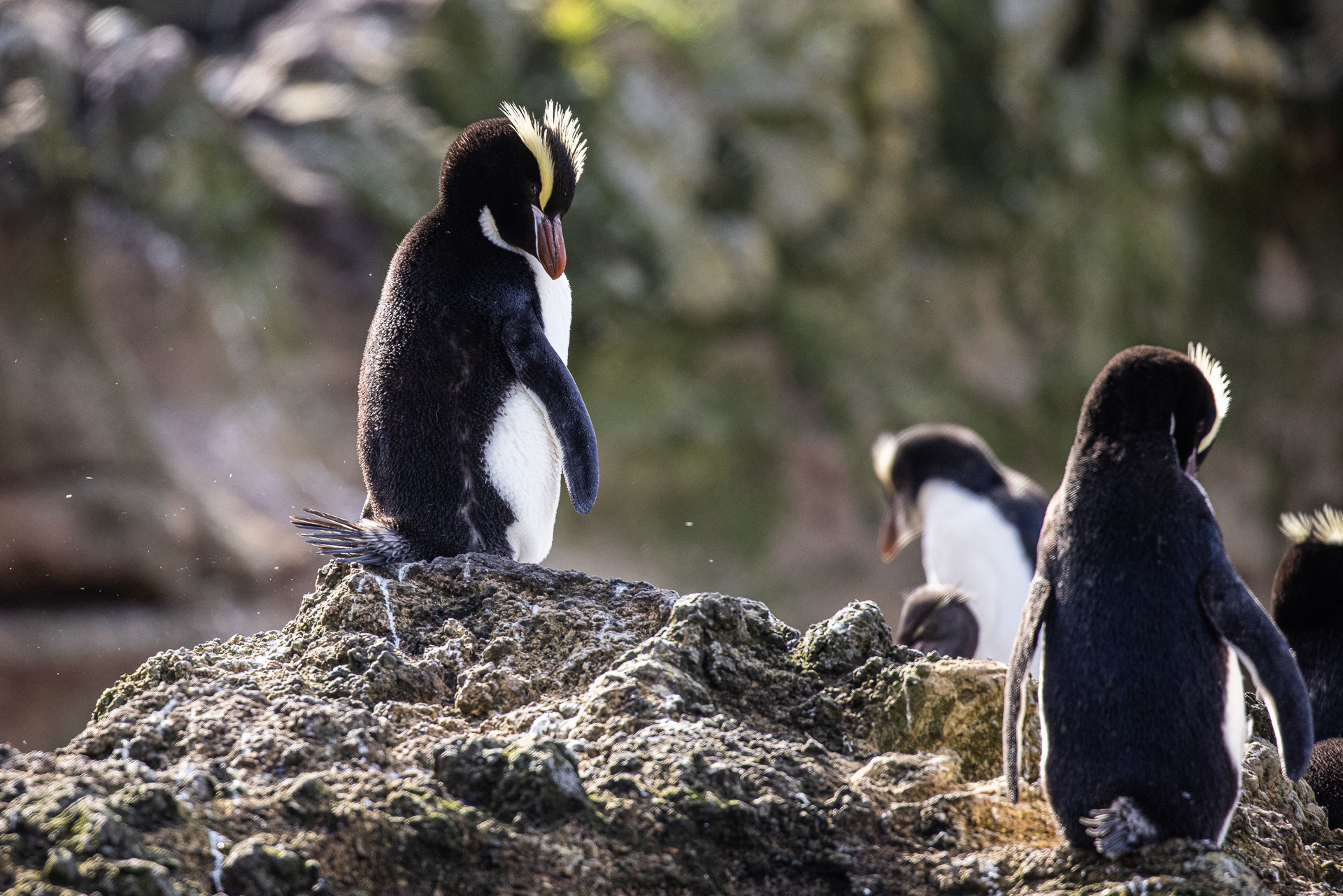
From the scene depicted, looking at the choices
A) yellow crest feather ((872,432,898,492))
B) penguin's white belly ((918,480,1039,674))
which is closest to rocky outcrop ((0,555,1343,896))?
penguin's white belly ((918,480,1039,674))

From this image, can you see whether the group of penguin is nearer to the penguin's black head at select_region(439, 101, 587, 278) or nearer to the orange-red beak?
the penguin's black head at select_region(439, 101, 587, 278)

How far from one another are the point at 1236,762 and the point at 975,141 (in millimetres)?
8380

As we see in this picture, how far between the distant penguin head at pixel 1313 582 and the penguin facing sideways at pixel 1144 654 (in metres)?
1.42

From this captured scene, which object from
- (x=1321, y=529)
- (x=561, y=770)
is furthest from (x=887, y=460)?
(x=561, y=770)

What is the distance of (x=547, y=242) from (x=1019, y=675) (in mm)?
1604

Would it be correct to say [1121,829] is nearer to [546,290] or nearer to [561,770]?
[561,770]

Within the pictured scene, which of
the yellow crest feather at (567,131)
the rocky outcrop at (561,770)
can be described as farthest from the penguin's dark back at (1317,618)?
the yellow crest feather at (567,131)

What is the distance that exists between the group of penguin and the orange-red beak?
2.25 ft

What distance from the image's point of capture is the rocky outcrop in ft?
5.58

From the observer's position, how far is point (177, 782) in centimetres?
178

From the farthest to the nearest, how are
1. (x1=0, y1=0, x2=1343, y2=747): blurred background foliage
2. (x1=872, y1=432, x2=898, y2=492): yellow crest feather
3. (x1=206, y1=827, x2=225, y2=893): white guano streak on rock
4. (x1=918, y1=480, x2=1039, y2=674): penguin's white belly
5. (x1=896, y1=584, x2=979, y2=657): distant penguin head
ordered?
(x1=0, y1=0, x2=1343, y2=747): blurred background foliage, (x1=872, y1=432, x2=898, y2=492): yellow crest feather, (x1=918, y1=480, x2=1039, y2=674): penguin's white belly, (x1=896, y1=584, x2=979, y2=657): distant penguin head, (x1=206, y1=827, x2=225, y2=893): white guano streak on rock

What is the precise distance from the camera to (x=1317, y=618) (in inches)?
133

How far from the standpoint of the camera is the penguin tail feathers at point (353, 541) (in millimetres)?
2811

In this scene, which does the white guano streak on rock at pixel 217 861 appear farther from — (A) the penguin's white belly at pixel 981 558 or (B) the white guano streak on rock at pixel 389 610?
(A) the penguin's white belly at pixel 981 558
